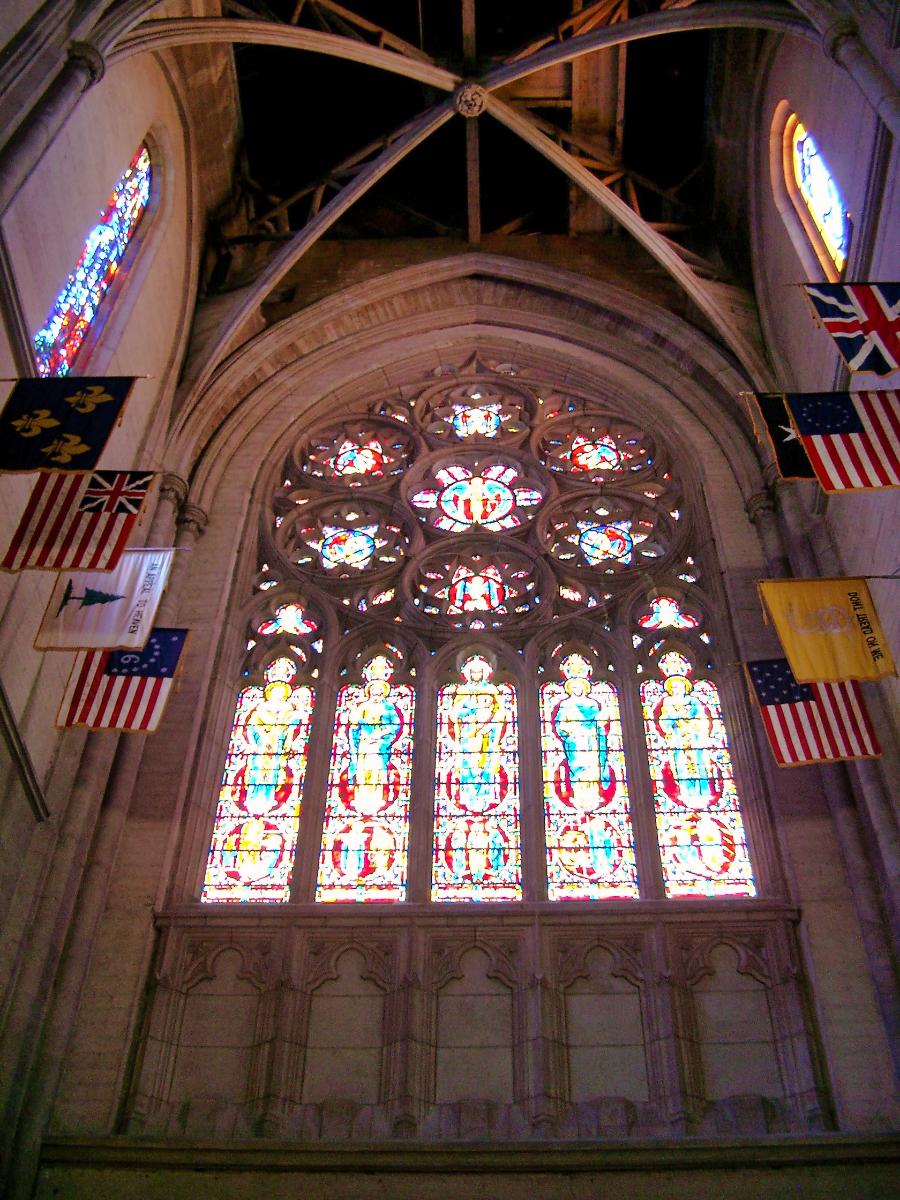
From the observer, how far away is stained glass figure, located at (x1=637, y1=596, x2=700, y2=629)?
12.9 meters

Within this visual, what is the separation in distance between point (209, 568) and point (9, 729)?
168 inches

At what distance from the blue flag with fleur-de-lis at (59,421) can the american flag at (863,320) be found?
16.7 ft

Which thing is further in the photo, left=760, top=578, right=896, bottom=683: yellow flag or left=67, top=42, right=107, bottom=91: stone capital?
left=67, top=42, right=107, bottom=91: stone capital

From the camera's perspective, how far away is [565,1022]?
9.75m

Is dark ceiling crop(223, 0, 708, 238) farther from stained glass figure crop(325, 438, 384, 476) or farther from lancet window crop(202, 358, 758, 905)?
lancet window crop(202, 358, 758, 905)

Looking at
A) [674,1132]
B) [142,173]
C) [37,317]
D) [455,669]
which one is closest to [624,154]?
[142,173]

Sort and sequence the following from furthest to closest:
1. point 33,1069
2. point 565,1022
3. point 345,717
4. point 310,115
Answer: point 310,115, point 345,717, point 565,1022, point 33,1069

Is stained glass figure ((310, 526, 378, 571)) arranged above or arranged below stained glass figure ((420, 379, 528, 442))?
below

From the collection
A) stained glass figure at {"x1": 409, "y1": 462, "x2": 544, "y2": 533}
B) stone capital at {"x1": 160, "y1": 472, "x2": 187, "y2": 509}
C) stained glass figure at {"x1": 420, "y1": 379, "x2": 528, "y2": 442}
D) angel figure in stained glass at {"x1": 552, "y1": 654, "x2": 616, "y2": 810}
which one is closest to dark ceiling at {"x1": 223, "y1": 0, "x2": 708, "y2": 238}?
stained glass figure at {"x1": 420, "y1": 379, "x2": 528, "y2": 442}

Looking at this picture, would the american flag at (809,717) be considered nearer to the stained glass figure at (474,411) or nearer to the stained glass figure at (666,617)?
the stained glass figure at (666,617)

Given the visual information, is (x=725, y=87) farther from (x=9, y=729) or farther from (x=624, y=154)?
(x=9, y=729)

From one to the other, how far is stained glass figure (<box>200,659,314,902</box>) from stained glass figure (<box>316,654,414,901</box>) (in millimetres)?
352

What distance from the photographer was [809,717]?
9852mm

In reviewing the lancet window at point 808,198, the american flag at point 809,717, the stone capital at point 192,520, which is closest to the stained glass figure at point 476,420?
the stone capital at point 192,520
